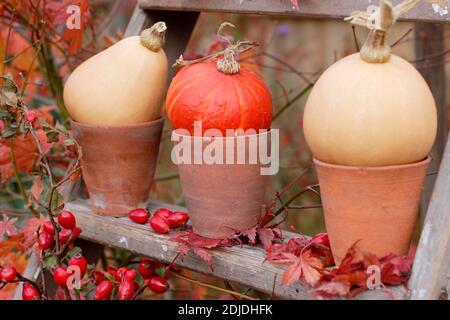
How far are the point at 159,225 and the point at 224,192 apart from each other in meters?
0.17

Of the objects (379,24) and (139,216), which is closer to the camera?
(379,24)

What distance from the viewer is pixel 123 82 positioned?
1.25m

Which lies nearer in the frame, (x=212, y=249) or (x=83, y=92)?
(x=212, y=249)

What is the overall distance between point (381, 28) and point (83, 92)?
0.60 m

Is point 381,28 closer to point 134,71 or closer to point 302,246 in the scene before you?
point 302,246

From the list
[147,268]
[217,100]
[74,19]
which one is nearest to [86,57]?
[74,19]

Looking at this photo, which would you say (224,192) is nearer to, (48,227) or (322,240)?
(322,240)

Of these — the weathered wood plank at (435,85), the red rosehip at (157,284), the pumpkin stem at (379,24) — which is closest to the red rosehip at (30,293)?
the red rosehip at (157,284)

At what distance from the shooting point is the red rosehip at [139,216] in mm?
1294

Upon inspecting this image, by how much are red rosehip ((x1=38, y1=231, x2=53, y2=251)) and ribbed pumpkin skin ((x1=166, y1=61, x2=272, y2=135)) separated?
13.5 inches

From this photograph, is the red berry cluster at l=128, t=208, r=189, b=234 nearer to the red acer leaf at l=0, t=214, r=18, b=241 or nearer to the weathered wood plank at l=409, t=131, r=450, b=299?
the red acer leaf at l=0, t=214, r=18, b=241

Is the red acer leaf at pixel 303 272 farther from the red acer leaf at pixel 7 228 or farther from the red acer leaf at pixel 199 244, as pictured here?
the red acer leaf at pixel 7 228
